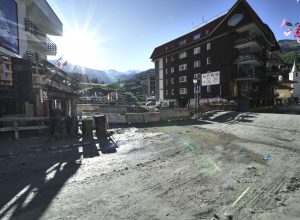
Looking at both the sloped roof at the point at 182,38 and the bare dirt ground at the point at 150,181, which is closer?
the bare dirt ground at the point at 150,181

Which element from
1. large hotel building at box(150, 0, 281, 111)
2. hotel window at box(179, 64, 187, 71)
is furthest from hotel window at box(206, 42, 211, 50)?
hotel window at box(179, 64, 187, 71)

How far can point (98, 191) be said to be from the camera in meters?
5.15

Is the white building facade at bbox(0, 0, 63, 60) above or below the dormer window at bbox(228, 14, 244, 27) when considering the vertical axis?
below

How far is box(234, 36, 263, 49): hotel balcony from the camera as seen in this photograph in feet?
104

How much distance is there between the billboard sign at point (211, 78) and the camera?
36.6m

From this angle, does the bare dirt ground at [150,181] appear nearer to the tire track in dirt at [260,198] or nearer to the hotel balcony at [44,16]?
the tire track in dirt at [260,198]

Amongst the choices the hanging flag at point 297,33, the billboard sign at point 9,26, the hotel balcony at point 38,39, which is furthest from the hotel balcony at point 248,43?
the hanging flag at point 297,33

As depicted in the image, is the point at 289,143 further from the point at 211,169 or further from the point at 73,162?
the point at 73,162

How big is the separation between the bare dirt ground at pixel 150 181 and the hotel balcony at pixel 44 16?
1413cm

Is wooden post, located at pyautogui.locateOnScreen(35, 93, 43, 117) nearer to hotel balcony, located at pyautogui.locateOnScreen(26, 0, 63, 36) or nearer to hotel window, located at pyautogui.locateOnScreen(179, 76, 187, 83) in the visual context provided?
hotel balcony, located at pyautogui.locateOnScreen(26, 0, 63, 36)

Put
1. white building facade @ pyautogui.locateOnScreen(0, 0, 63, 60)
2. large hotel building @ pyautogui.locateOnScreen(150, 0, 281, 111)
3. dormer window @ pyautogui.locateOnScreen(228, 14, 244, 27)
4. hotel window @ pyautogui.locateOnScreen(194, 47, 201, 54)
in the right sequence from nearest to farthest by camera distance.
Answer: white building facade @ pyautogui.locateOnScreen(0, 0, 63, 60), large hotel building @ pyautogui.locateOnScreen(150, 0, 281, 111), dormer window @ pyautogui.locateOnScreen(228, 14, 244, 27), hotel window @ pyautogui.locateOnScreen(194, 47, 201, 54)

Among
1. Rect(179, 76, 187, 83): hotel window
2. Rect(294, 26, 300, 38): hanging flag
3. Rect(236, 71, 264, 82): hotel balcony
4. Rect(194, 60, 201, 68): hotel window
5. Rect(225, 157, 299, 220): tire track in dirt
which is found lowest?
Rect(225, 157, 299, 220): tire track in dirt

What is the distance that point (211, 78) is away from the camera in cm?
3781

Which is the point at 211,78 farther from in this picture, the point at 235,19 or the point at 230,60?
the point at 235,19
